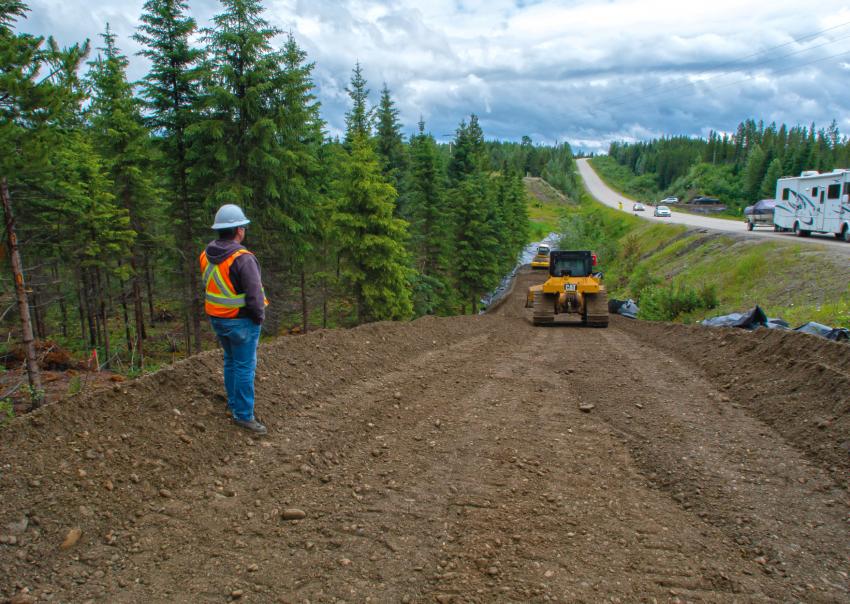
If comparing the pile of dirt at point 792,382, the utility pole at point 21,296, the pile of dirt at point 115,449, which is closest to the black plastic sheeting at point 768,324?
the pile of dirt at point 792,382

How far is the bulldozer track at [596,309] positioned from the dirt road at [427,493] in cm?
1092

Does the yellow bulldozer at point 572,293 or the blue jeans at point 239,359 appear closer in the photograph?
the blue jeans at point 239,359

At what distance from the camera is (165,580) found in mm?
3195

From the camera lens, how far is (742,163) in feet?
414

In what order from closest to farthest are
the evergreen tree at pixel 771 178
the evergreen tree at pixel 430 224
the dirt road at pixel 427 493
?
the dirt road at pixel 427 493 < the evergreen tree at pixel 430 224 < the evergreen tree at pixel 771 178

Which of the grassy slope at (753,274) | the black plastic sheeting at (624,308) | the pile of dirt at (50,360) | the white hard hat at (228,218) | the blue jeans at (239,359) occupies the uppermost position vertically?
the white hard hat at (228,218)

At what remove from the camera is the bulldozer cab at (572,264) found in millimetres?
19438

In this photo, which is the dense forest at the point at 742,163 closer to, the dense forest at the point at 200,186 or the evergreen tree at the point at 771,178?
the evergreen tree at the point at 771,178

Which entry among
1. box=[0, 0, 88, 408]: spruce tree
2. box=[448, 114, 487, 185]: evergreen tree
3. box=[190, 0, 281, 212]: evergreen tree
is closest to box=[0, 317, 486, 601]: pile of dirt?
box=[0, 0, 88, 408]: spruce tree

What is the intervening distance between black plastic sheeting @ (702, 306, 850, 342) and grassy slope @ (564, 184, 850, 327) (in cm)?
126

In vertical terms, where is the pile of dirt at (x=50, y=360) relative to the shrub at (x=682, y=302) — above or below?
below

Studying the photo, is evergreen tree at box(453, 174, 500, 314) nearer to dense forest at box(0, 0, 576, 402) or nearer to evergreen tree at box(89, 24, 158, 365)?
dense forest at box(0, 0, 576, 402)

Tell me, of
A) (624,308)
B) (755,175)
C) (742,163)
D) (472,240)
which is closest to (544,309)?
(624,308)

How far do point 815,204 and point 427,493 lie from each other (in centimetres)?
3285
